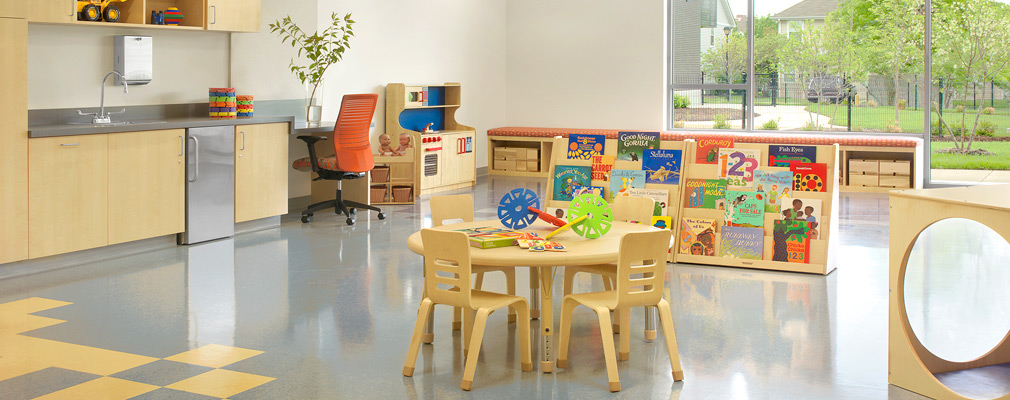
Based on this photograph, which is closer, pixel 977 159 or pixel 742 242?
pixel 742 242

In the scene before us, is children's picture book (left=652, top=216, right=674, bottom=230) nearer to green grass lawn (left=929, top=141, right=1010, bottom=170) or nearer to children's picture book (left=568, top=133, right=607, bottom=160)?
children's picture book (left=568, top=133, right=607, bottom=160)

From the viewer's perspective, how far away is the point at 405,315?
496 centimetres

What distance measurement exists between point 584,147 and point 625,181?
388 millimetres

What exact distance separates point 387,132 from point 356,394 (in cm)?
701

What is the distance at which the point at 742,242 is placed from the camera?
6.25 metres

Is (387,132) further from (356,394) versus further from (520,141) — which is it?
(356,394)

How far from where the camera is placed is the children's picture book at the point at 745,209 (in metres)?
6.12

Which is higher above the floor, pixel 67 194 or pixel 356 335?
pixel 67 194

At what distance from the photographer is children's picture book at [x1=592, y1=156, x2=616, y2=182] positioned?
6488 mm

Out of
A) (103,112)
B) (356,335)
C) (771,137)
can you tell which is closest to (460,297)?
(356,335)

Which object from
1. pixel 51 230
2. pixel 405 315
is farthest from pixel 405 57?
pixel 405 315

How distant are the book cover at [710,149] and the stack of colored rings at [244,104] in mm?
3863

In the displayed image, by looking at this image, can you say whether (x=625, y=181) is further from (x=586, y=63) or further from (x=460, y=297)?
(x=586, y=63)

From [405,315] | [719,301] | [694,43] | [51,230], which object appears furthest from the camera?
[694,43]
